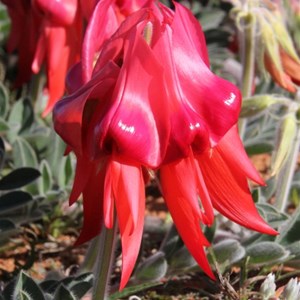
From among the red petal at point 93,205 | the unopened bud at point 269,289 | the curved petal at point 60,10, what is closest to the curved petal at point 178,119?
the red petal at point 93,205

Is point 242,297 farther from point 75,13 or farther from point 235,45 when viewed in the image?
point 235,45

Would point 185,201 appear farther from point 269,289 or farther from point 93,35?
point 93,35

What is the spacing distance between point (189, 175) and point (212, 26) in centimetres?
Answer: 212

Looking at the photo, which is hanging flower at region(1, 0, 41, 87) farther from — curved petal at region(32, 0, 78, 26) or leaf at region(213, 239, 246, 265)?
leaf at region(213, 239, 246, 265)

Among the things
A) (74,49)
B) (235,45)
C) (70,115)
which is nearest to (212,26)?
(235,45)

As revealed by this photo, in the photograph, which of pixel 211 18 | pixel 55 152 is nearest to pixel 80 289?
pixel 55 152

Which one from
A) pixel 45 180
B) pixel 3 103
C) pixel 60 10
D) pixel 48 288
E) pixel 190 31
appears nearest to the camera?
pixel 190 31

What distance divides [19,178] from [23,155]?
0.88 ft

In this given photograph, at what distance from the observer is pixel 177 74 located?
4.63ft

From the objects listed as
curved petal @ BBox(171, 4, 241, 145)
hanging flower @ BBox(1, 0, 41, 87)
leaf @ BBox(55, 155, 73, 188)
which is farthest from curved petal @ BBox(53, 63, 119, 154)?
hanging flower @ BBox(1, 0, 41, 87)

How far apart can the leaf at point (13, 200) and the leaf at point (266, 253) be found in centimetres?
49

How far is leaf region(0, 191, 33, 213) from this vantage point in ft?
6.59

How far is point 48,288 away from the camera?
1.77 meters

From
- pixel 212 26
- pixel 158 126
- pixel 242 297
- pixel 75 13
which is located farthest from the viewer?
pixel 212 26
